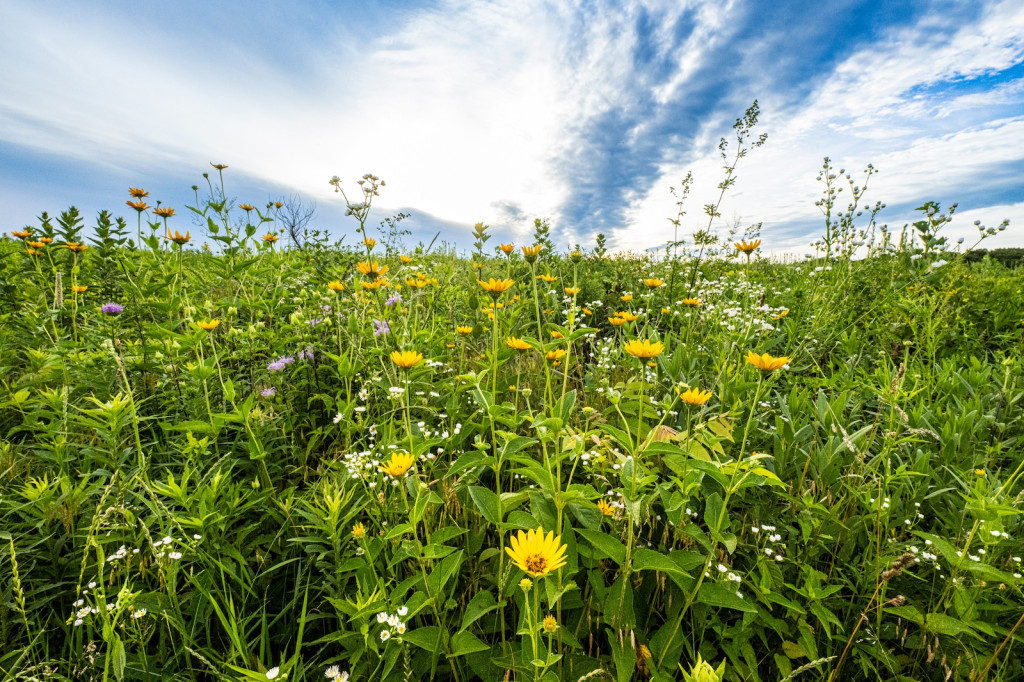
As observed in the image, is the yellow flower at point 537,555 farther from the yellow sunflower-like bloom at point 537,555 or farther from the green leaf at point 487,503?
the green leaf at point 487,503

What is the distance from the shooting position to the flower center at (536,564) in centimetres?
80

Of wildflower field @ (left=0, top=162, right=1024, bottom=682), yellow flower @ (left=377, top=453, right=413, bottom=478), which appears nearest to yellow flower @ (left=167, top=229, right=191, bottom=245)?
wildflower field @ (left=0, top=162, right=1024, bottom=682)

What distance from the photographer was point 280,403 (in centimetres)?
208

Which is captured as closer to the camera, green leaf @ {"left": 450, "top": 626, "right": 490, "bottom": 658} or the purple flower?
green leaf @ {"left": 450, "top": 626, "right": 490, "bottom": 658}

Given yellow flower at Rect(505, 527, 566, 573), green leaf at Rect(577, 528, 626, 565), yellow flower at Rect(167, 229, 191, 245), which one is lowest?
green leaf at Rect(577, 528, 626, 565)

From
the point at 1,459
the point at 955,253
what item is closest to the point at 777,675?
the point at 1,459

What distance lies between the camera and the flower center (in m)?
0.80

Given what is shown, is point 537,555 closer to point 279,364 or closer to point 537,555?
point 537,555

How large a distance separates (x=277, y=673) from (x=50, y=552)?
1055mm

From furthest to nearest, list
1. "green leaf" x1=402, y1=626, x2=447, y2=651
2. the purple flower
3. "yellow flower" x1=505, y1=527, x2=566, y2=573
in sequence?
1. the purple flower
2. "green leaf" x1=402, y1=626, x2=447, y2=651
3. "yellow flower" x1=505, y1=527, x2=566, y2=573

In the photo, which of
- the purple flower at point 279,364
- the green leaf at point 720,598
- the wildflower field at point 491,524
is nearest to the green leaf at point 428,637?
the wildflower field at point 491,524

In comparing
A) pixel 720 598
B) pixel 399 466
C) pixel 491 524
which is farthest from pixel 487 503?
pixel 720 598

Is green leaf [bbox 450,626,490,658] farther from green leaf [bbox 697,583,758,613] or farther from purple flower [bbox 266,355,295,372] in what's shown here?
purple flower [bbox 266,355,295,372]

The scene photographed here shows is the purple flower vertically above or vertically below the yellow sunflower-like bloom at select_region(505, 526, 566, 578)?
above
